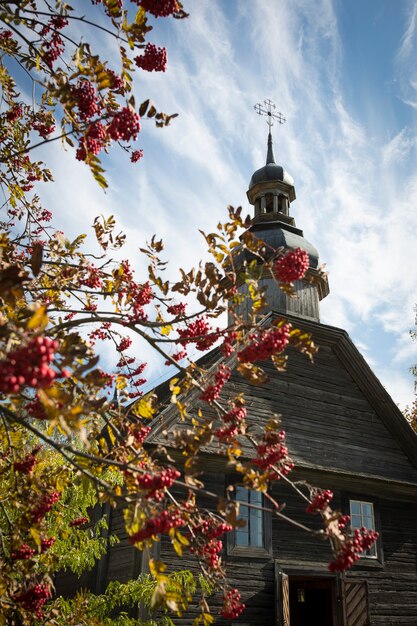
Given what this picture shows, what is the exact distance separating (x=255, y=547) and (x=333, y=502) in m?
2.21

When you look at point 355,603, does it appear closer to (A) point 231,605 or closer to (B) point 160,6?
(A) point 231,605

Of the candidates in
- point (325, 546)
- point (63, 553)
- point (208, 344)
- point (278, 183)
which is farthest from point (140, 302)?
point (278, 183)

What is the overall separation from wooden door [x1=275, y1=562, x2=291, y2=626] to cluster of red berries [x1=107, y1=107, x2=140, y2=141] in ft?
30.3

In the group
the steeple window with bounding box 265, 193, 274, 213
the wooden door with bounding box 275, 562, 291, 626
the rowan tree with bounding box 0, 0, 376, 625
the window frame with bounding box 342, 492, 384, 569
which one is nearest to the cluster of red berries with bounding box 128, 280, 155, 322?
the rowan tree with bounding box 0, 0, 376, 625

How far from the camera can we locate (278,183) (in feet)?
62.5

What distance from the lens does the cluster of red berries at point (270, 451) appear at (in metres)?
3.08

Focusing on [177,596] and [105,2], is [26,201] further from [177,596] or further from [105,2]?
[177,596]

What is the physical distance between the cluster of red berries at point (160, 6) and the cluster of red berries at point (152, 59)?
0.69 feet

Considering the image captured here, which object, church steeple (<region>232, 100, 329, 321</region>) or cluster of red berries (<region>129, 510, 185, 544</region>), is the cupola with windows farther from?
cluster of red berries (<region>129, 510, 185, 544</region>)

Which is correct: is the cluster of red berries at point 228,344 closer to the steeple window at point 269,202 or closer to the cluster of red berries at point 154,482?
the cluster of red berries at point 154,482

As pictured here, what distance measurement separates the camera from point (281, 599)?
9656mm

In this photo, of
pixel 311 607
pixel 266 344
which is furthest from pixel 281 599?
pixel 266 344

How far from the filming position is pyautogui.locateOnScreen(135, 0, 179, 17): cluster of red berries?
2881 mm

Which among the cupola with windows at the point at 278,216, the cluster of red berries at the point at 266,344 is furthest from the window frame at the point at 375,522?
the cluster of red berries at the point at 266,344
